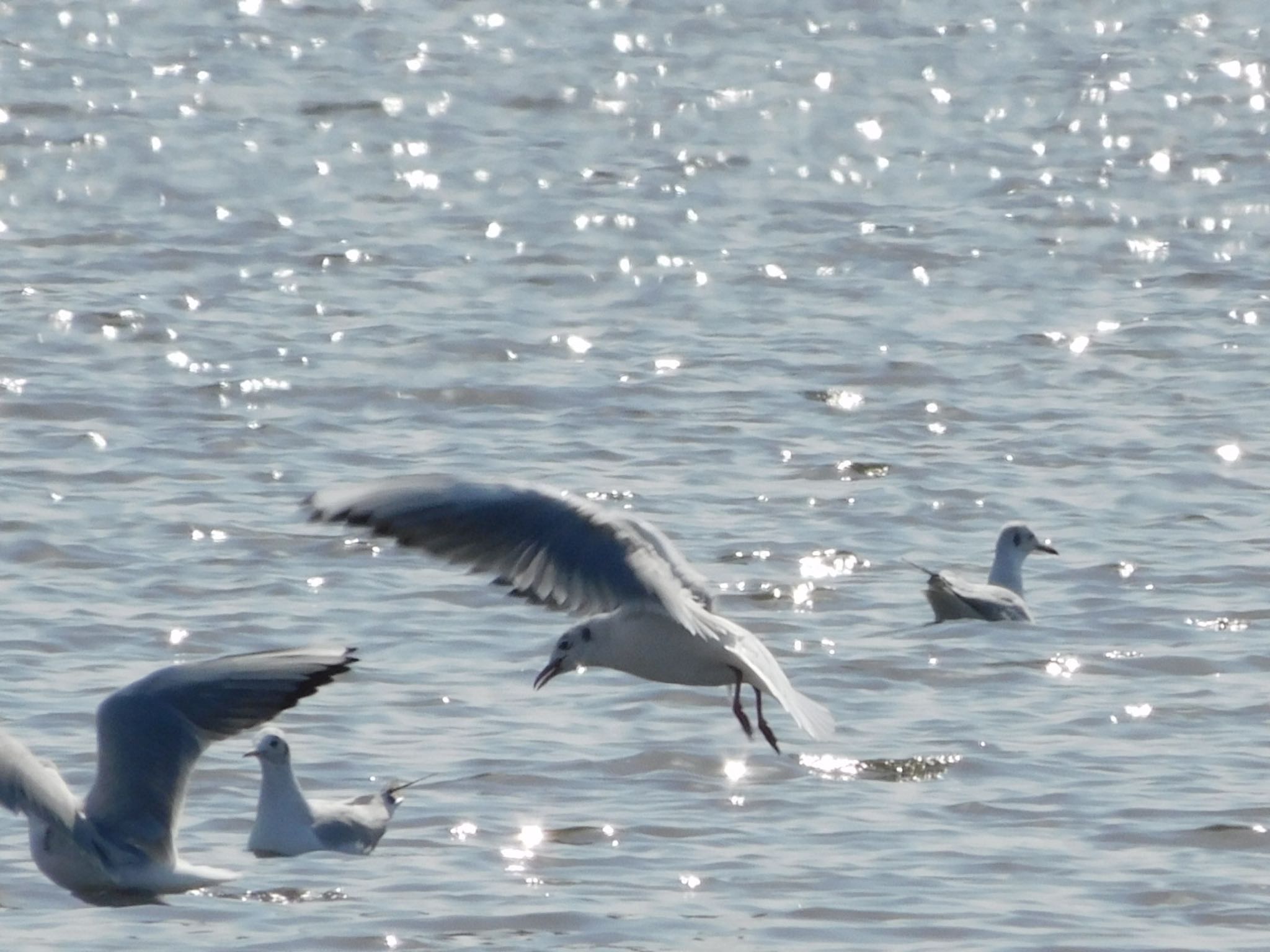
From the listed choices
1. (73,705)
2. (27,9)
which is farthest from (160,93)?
(73,705)

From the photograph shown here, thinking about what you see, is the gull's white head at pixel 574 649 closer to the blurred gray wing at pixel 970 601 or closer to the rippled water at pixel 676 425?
the rippled water at pixel 676 425

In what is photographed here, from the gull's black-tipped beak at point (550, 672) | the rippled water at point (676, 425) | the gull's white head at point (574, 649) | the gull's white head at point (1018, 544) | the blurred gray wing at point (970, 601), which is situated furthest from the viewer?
the gull's white head at point (1018, 544)

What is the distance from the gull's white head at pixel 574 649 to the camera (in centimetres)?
805

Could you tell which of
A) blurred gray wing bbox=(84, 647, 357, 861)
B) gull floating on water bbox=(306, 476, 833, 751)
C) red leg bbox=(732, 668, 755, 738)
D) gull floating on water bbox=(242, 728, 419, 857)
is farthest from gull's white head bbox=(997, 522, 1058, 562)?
blurred gray wing bbox=(84, 647, 357, 861)

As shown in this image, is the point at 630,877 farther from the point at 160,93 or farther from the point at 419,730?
the point at 160,93

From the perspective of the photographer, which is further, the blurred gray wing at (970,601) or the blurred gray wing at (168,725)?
the blurred gray wing at (970,601)

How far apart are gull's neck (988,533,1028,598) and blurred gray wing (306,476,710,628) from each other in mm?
3122

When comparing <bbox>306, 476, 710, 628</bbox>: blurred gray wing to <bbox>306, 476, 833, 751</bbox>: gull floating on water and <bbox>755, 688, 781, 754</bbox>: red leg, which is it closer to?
<bbox>306, 476, 833, 751</bbox>: gull floating on water

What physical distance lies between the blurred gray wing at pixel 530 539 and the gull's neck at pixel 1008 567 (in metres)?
3.12

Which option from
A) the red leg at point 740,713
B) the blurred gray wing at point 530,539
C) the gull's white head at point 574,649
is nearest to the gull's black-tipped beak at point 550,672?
the gull's white head at point 574,649

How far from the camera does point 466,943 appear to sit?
6.99 meters

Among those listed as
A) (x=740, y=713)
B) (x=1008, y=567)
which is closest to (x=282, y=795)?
(x=740, y=713)

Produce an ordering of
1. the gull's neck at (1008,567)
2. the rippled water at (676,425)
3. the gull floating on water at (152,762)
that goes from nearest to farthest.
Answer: the gull floating on water at (152,762), the rippled water at (676,425), the gull's neck at (1008,567)

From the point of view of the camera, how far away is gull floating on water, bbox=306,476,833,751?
24.4 feet
